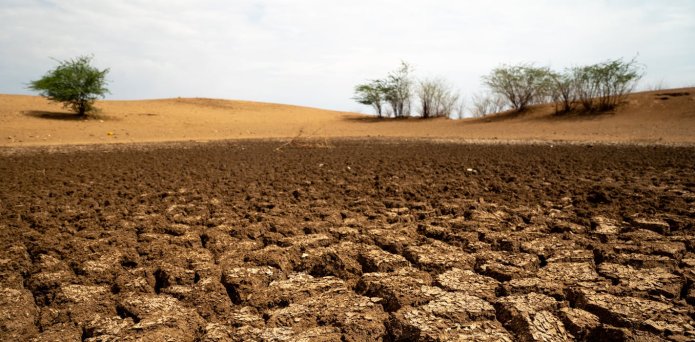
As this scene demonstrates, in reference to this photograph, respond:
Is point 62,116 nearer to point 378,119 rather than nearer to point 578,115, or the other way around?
point 378,119

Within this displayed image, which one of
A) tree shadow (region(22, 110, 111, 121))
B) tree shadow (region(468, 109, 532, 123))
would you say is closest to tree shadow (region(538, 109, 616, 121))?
tree shadow (region(468, 109, 532, 123))

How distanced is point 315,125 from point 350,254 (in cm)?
2486

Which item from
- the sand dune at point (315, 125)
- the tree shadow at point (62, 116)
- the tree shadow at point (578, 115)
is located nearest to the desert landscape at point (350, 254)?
the sand dune at point (315, 125)

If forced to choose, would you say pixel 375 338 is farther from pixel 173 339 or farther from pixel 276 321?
pixel 173 339

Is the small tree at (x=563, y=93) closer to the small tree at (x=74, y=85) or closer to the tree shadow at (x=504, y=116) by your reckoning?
the tree shadow at (x=504, y=116)

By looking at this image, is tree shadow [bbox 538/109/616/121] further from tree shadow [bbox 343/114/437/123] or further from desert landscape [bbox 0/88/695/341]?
desert landscape [bbox 0/88/695/341]

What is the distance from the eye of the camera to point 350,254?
3.45 meters

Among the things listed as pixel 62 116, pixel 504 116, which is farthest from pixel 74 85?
pixel 504 116

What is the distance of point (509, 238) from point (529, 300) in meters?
1.23

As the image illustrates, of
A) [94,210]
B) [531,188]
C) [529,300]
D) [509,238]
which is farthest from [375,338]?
[531,188]

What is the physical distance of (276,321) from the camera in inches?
97.5

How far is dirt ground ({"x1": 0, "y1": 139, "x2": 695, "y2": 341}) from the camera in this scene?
2.41 metres

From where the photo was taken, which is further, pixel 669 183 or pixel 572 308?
pixel 669 183

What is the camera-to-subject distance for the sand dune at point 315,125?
17.0m
